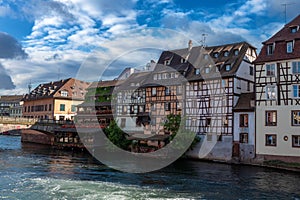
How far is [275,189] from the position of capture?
800 inches

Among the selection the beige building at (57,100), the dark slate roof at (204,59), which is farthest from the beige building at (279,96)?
the beige building at (57,100)

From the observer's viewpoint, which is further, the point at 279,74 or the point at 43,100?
the point at 43,100

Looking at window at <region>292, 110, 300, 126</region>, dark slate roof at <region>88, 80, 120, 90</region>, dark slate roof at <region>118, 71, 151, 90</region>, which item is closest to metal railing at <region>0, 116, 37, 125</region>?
dark slate roof at <region>88, 80, 120, 90</region>

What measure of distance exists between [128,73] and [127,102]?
7.83 m

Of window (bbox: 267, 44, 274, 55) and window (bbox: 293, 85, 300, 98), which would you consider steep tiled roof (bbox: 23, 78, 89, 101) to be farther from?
window (bbox: 293, 85, 300, 98)

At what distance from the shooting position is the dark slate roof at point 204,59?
116 ft

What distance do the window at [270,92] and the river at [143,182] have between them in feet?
21.1

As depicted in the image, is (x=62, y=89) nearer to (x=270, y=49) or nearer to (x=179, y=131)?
(x=179, y=131)

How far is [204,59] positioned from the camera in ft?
128

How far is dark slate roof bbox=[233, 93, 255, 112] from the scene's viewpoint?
3178cm

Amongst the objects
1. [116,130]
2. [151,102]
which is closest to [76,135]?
[116,130]

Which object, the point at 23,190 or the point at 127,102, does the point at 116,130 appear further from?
the point at 23,190

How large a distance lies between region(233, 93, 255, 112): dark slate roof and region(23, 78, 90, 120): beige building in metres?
39.2

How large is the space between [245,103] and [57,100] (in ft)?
147
